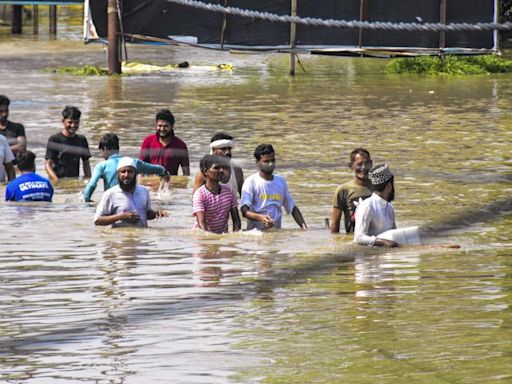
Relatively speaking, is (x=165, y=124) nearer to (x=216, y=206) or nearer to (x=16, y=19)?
(x=216, y=206)

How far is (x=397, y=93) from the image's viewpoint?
28.8m

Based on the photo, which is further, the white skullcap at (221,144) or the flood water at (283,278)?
the white skullcap at (221,144)

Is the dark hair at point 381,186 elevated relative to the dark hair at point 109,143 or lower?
lower

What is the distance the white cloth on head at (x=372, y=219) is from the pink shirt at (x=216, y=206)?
1.84 meters

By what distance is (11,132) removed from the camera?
17.1 meters

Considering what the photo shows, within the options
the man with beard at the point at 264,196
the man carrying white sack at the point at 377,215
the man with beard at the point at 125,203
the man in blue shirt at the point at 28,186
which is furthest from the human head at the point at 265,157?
the man in blue shirt at the point at 28,186

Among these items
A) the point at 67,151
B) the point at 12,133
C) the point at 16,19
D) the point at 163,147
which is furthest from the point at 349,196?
the point at 16,19

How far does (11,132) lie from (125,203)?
441 centimetres

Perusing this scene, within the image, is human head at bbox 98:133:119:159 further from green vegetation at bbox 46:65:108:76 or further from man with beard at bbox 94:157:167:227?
green vegetation at bbox 46:65:108:76

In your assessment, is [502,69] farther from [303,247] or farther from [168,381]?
[168,381]

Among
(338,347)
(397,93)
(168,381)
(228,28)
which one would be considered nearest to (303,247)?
(338,347)

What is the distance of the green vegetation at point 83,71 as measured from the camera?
Answer: 3250cm

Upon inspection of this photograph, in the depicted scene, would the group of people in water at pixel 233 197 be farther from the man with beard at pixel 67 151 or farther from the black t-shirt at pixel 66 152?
the black t-shirt at pixel 66 152

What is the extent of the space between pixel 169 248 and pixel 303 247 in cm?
120
